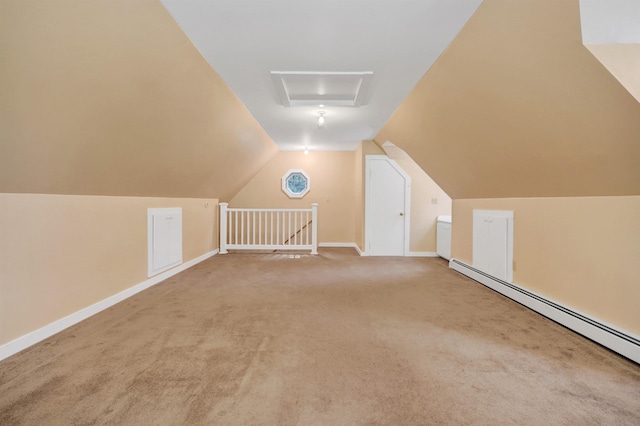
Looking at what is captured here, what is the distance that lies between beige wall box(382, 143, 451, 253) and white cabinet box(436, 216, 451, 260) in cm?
9

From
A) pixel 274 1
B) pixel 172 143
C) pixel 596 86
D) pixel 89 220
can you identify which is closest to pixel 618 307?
pixel 596 86

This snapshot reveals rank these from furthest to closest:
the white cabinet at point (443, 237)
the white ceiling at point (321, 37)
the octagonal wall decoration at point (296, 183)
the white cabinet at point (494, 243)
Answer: the octagonal wall decoration at point (296, 183), the white cabinet at point (443, 237), the white cabinet at point (494, 243), the white ceiling at point (321, 37)

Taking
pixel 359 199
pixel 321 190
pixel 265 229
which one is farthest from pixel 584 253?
pixel 265 229

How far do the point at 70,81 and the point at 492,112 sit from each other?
2858 millimetres

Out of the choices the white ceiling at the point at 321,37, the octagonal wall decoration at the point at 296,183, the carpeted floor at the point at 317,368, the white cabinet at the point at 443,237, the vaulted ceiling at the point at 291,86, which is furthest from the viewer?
the octagonal wall decoration at the point at 296,183

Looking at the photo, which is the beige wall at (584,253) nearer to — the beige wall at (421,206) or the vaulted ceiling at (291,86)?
the vaulted ceiling at (291,86)

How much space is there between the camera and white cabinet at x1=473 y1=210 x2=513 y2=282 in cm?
300

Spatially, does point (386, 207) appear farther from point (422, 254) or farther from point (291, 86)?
point (291, 86)

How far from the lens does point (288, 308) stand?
259 cm

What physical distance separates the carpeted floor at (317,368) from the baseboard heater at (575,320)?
0.07 metres

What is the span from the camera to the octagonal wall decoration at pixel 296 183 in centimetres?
638

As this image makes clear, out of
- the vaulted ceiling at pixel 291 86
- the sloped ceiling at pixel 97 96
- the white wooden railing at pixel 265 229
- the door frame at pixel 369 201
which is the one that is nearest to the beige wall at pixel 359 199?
the door frame at pixel 369 201

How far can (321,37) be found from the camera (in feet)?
6.73

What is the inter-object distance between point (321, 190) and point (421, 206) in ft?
7.45
